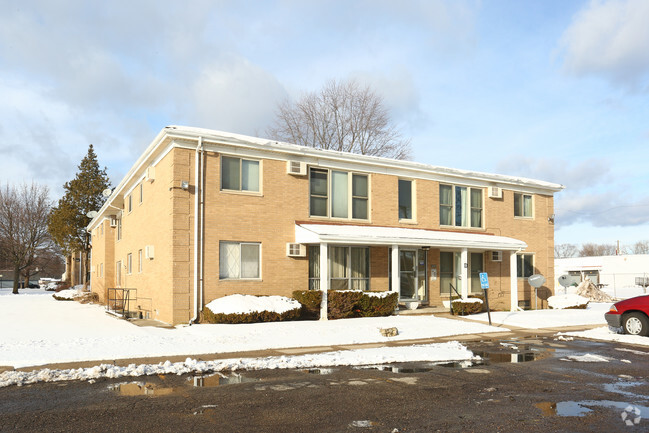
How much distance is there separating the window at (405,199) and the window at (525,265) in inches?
253

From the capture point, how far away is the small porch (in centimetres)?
1809

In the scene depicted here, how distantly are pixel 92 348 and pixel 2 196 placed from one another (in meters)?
46.3

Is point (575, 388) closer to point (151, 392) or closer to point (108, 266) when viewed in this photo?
point (151, 392)

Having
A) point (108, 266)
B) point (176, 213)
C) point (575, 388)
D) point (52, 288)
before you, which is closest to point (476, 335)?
point (575, 388)

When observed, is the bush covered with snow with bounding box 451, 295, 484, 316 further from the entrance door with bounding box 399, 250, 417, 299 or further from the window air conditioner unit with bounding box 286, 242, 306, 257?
the window air conditioner unit with bounding box 286, 242, 306, 257

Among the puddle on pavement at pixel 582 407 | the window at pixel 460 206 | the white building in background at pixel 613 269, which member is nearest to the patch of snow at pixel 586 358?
the puddle on pavement at pixel 582 407

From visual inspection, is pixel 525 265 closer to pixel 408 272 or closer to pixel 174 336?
pixel 408 272

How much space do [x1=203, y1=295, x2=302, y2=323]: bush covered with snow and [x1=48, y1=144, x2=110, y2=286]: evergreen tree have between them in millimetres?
28700

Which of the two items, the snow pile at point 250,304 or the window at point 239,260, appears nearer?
the snow pile at point 250,304

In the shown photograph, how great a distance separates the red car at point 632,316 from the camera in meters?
13.8

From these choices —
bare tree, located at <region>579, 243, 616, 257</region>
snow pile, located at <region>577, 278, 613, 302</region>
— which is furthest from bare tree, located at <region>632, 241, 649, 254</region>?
snow pile, located at <region>577, 278, 613, 302</region>

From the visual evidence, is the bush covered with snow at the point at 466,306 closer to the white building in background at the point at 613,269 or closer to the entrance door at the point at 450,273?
the entrance door at the point at 450,273

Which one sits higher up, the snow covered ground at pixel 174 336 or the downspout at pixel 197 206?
the downspout at pixel 197 206

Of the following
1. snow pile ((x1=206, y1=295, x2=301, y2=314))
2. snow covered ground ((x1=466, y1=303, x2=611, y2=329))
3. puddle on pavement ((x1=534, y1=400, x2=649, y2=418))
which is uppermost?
snow pile ((x1=206, y1=295, x2=301, y2=314))
